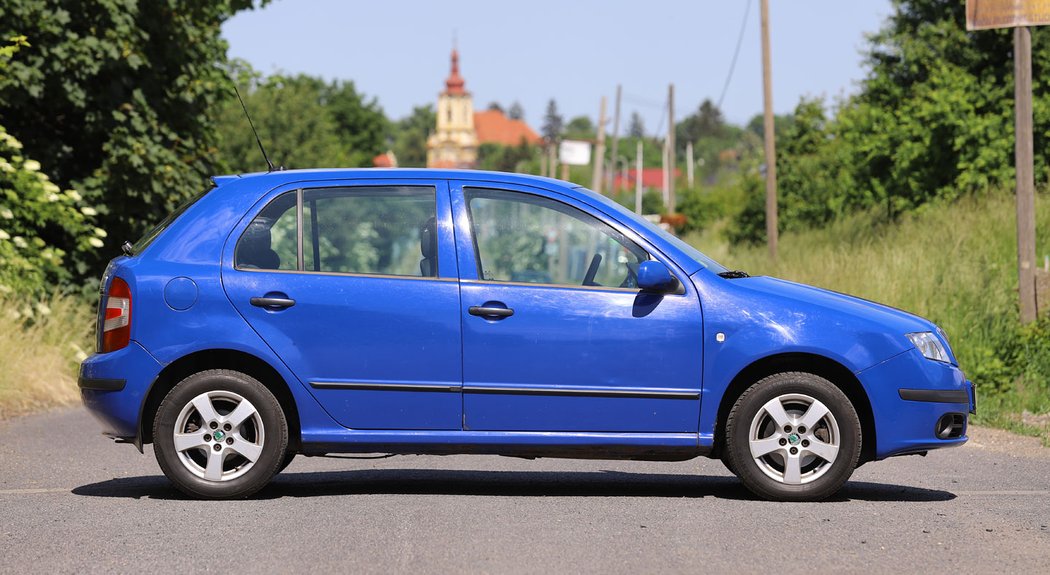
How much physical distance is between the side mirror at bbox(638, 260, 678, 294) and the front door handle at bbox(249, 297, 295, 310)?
1739 mm

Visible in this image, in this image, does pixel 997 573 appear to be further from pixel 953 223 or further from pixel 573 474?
pixel 953 223

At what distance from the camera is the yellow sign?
14.1 meters

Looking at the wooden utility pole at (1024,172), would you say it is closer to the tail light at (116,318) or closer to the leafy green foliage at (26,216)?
the leafy green foliage at (26,216)

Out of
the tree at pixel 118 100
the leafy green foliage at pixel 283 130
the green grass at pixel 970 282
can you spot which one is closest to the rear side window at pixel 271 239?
the green grass at pixel 970 282

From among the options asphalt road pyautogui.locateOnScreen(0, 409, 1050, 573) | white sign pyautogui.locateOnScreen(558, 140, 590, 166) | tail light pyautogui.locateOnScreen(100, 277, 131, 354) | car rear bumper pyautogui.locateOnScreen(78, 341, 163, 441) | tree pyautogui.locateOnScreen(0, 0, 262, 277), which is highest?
white sign pyautogui.locateOnScreen(558, 140, 590, 166)

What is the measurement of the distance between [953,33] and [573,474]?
22.5m

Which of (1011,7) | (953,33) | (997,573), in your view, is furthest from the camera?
(953,33)

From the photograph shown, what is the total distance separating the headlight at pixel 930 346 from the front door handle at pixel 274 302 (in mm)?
3108

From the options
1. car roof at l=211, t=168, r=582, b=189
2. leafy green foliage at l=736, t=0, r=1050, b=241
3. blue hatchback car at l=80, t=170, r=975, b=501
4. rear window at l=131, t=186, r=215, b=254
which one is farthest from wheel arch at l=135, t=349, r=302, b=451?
leafy green foliage at l=736, t=0, r=1050, b=241

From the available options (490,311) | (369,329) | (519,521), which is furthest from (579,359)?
(369,329)

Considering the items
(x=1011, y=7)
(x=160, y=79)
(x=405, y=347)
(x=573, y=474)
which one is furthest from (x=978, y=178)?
(x=405, y=347)

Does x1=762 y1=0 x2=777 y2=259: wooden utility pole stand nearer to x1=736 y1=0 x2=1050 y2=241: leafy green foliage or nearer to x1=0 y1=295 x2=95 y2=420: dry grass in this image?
x1=736 y1=0 x2=1050 y2=241: leafy green foliage

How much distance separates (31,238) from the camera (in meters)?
16.3

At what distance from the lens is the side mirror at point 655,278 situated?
7.27 metres
